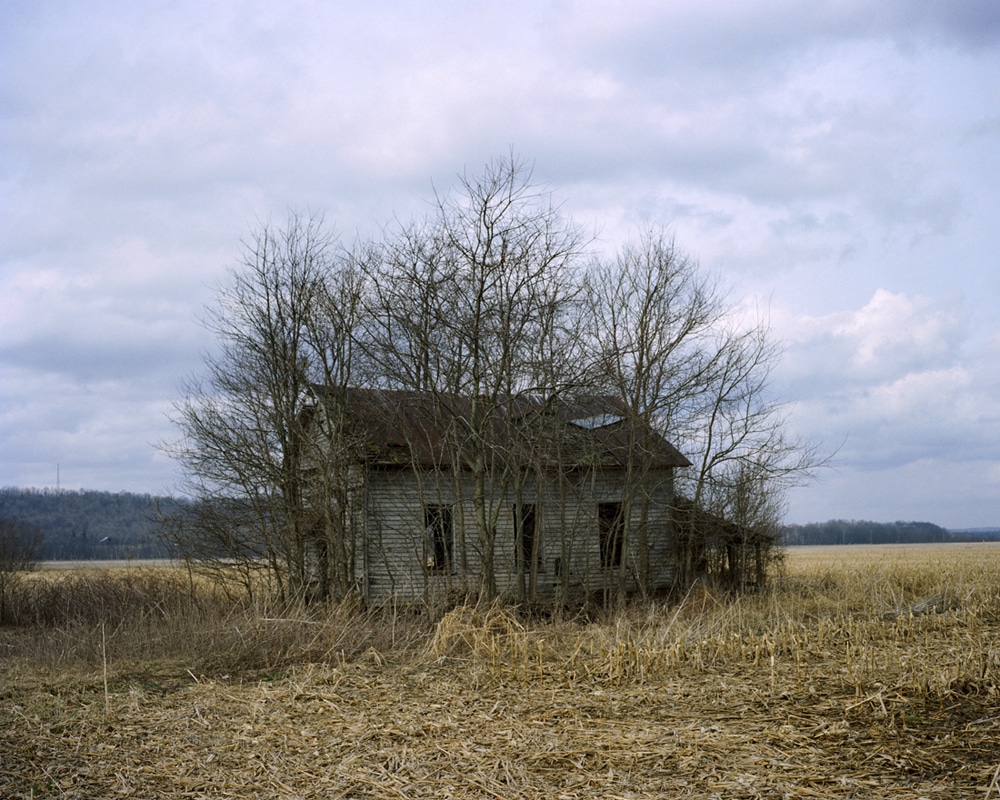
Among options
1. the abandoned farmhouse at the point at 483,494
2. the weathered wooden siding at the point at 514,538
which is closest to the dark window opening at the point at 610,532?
the abandoned farmhouse at the point at 483,494

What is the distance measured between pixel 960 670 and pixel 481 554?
455 inches

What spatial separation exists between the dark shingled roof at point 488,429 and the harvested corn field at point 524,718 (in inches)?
293

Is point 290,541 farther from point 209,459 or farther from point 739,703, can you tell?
point 739,703

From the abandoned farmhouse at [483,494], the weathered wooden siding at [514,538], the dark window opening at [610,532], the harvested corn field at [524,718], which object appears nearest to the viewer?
the harvested corn field at [524,718]

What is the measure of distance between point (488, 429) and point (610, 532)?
531 cm

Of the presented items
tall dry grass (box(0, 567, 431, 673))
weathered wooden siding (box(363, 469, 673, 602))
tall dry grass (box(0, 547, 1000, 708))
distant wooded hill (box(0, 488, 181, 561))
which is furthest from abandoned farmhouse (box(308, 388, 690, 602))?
distant wooded hill (box(0, 488, 181, 561))

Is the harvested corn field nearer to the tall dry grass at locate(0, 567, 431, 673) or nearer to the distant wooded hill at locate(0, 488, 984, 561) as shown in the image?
the tall dry grass at locate(0, 567, 431, 673)

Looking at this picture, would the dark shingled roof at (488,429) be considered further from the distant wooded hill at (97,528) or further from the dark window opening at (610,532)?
the distant wooded hill at (97,528)

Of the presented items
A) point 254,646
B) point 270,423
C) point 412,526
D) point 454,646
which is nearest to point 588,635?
point 454,646

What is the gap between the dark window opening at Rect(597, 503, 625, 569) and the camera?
2217 centimetres

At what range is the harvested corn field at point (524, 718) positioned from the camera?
5.49 metres

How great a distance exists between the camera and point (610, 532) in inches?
856

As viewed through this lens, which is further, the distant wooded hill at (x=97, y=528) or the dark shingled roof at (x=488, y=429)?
the distant wooded hill at (x=97, y=528)

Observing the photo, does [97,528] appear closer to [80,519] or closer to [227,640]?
[80,519]
